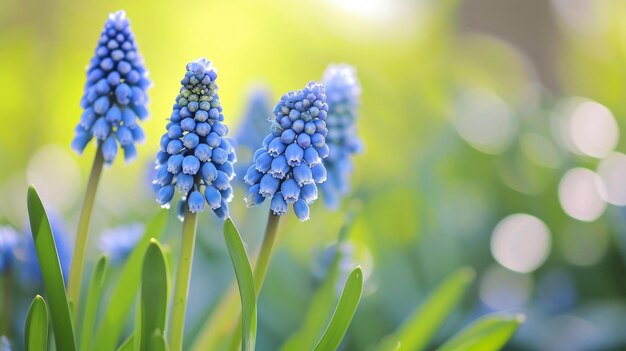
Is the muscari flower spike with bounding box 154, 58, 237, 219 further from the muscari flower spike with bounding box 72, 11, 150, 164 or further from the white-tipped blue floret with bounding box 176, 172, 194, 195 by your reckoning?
the muscari flower spike with bounding box 72, 11, 150, 164

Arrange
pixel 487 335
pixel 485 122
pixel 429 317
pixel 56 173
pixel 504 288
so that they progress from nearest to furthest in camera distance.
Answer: pixel 487 335
pixel 429 317
pixel 504 288
pixel 485 122
pixel 56 173

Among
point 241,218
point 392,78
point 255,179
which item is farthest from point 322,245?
point 392,78

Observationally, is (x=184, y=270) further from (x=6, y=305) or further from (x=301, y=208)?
(x=6, y=305)

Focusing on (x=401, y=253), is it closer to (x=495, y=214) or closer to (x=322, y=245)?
(x=322, y=245)

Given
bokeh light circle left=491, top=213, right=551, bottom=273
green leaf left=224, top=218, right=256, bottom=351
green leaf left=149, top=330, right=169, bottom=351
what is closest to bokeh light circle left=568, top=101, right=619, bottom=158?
bokeh light circle left=491, top=213, right=551, bottom=273

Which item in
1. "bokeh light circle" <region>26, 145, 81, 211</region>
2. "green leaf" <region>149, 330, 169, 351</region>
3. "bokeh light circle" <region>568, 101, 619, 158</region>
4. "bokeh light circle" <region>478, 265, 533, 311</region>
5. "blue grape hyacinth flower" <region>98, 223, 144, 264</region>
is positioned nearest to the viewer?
"green leaf" <region>149, 330, 169, 351</region>

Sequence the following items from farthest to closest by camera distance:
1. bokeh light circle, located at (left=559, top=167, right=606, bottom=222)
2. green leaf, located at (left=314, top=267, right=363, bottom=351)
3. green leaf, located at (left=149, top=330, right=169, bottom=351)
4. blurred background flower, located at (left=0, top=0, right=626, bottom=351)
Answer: bokeh light circle, located at (left=559, top=167, right=606, bottom=222) < blurred background flower, located at (left=0, top=0, right=626, bottom=351) < green leaf, located at (left=314, top=267, right=363, bottom=351) < green leaf, located at (left=149, top=330, right=169, bottom=351)

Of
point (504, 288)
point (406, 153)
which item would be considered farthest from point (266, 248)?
point (406, 153)
